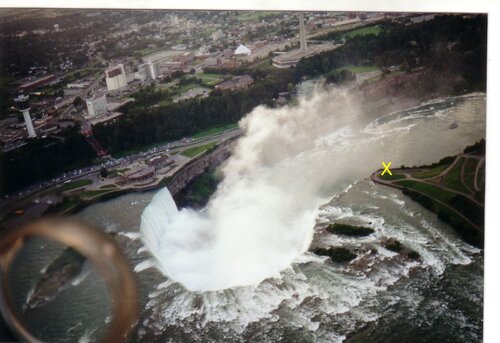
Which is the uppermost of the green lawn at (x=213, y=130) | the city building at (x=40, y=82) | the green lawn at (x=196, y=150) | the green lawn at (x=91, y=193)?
the city building at (x=40, y=82)

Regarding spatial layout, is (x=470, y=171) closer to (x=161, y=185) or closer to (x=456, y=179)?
(x=456, y=179)

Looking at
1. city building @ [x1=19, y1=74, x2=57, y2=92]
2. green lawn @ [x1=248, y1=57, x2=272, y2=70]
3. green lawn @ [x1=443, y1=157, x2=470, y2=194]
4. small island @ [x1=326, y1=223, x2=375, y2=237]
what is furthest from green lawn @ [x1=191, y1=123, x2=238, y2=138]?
green lawn @ [x1=443, y1=157, x2=470, y2=194]

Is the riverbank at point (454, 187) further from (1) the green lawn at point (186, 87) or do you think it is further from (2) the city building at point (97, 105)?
(2) the city building at point (97, 105)

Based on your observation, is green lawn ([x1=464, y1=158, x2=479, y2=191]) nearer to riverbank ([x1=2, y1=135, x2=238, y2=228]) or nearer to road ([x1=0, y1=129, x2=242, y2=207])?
riverbank ([x1=2, y1=135, x2=238, y2=228])

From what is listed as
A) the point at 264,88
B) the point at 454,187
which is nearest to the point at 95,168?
the point at 264,88

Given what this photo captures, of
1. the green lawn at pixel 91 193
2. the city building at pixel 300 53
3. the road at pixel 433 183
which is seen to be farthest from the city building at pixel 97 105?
the road at pixel 433 183
